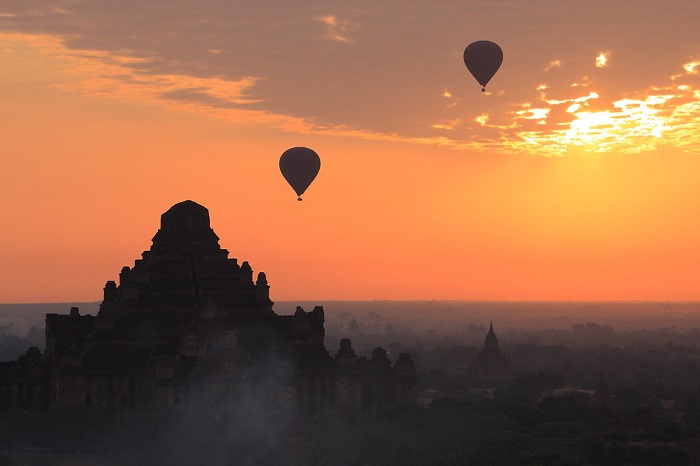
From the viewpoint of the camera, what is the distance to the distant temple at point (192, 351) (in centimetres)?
9162

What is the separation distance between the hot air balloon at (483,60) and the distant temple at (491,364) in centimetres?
6895

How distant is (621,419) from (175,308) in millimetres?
31394

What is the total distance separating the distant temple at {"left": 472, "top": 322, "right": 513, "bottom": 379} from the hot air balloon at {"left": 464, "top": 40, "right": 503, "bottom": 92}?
68.9m

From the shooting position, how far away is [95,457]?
266ft

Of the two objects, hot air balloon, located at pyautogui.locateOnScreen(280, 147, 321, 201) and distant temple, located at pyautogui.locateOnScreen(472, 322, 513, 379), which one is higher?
hot air balloon, located at pyautogui.locateOnScreen(280, 147, 321, 201)

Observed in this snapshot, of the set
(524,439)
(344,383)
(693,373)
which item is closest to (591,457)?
(524,439)

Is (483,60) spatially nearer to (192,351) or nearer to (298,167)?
(298,167)

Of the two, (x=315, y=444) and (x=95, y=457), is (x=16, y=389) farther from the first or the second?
(x=315, y=444)

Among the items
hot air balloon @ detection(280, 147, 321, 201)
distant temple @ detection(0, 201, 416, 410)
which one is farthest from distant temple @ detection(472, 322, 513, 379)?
distant temple @ detection(0, 201, 416, 410)

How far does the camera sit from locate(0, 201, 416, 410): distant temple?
301 feet

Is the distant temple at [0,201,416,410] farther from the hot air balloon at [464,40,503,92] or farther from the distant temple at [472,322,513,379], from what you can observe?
the distant temple at [472,322,513,379]

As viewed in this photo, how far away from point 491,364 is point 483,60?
72272 millimetres

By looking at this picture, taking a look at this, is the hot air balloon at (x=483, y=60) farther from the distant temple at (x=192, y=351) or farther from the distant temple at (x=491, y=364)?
the distant temple at (x=491, y=364)

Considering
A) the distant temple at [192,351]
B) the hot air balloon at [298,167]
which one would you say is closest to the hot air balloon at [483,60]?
Result: the hot air balloon at [298,167]
